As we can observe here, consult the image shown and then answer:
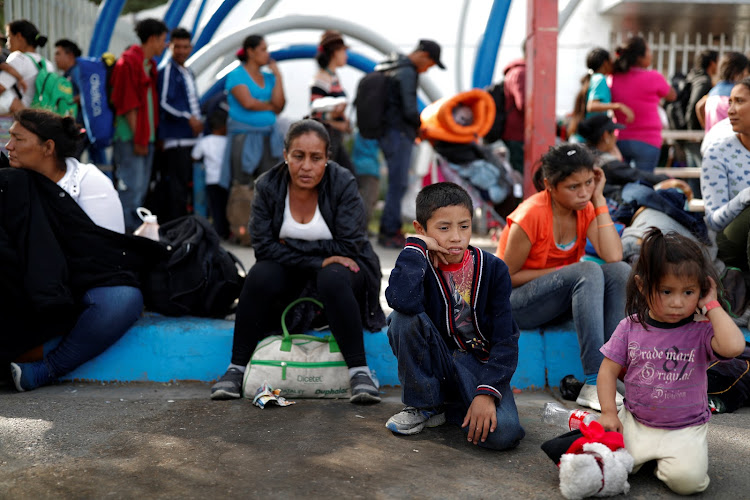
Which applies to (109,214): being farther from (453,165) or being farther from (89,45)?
(89,45)

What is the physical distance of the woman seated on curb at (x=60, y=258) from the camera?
377 centimetres

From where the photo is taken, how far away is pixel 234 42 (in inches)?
377

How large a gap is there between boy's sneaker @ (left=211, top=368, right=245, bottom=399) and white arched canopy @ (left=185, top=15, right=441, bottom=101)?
6.51 metres

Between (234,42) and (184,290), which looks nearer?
(184,290)

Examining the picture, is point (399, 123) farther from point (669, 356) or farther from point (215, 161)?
point (669, 356)

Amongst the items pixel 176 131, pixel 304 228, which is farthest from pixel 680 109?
pixel 304 228

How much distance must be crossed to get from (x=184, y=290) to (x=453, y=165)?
365cm

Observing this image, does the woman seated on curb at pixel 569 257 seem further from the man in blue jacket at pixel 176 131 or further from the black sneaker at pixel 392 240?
the man in blue jacket at pixel 176 131

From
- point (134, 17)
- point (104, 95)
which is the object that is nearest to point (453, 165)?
point (104, 95)

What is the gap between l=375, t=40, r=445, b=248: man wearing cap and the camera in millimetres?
7027

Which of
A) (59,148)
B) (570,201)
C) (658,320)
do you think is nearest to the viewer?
(658,320)

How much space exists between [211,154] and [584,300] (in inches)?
193

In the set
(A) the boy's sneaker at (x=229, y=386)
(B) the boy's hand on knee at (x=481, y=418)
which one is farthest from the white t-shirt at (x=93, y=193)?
(B) the boy's hand on knee at (x=481, y=418)

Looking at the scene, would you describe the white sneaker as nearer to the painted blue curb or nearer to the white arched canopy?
the painted blue curb
